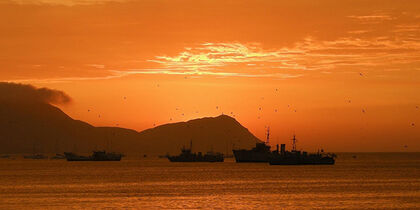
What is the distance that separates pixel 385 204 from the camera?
74.4 m

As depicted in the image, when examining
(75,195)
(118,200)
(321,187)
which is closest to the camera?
(118,200)

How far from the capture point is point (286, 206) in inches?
2832

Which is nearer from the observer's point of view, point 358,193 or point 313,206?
point 313,206

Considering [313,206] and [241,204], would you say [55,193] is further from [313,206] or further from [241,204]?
[313,206]

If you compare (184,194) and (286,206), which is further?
(184,194)

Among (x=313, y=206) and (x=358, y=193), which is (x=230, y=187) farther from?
(x=313, y=206)

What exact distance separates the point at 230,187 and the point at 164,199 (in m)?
25.0

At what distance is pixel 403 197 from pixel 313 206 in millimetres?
18188

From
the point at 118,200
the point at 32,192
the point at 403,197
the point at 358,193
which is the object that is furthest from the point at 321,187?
the point at 32,192

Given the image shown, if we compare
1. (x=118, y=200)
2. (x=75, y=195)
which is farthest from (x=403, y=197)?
(x=75, y=195)

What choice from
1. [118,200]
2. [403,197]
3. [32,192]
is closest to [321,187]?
[403,197]

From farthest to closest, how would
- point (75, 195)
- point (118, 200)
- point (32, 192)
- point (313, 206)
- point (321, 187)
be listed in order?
1. point (321, 187)
2. point (32, 192)
3. point (75, 195)
4. point (118, 200)
5. point (313, 206)

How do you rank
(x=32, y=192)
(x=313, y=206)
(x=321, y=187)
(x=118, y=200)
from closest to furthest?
(x=313, y=206) → (x=118, y=200) → (x=32, y=192) → (x=321, y=187)

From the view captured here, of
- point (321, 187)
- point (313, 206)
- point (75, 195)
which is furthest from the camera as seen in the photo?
point (321, 187)
